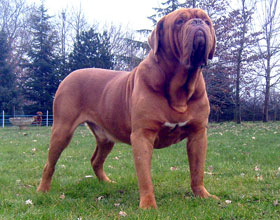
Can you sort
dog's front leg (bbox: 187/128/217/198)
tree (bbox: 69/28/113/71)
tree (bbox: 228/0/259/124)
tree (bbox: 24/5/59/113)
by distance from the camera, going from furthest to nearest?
1. tree (bbox: 24/5/59/113)
2. tree (bbox: 69/28/113/71)
3. tree (bbox: 228/0/259/124)
4. dog's front leg (bbox: 187/128/217/198)

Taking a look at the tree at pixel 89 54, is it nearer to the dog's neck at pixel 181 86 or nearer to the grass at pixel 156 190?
the grass at pixel 156 190

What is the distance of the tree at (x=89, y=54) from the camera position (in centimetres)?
2556

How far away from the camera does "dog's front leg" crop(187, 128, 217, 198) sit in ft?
10.6

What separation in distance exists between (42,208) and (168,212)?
1269 millimetres

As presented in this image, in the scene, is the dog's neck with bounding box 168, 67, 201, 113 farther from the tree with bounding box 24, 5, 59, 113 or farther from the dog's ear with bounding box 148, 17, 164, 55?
the tree with bounding box 24, 5, 59, 113

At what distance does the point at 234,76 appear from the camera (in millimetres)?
22500

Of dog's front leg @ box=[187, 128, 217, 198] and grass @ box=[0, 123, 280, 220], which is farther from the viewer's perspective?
dog's front leg @ box=[187, 128, 217, 198]

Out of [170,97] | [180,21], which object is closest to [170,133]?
[170,97]

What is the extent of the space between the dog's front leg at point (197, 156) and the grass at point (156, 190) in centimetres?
13

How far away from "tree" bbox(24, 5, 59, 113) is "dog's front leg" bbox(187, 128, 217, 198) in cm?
2390

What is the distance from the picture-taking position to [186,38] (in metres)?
2.72

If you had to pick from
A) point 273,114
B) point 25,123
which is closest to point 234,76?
point 273,114

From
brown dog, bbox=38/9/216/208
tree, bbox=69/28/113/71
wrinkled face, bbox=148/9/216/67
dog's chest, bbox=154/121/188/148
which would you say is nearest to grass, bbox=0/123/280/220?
brown dog, bbox=38/9/216/208

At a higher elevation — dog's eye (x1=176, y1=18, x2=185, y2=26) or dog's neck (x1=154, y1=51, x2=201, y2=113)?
dog's eye (x1=176, y1=18, x2=185, y2=26)
